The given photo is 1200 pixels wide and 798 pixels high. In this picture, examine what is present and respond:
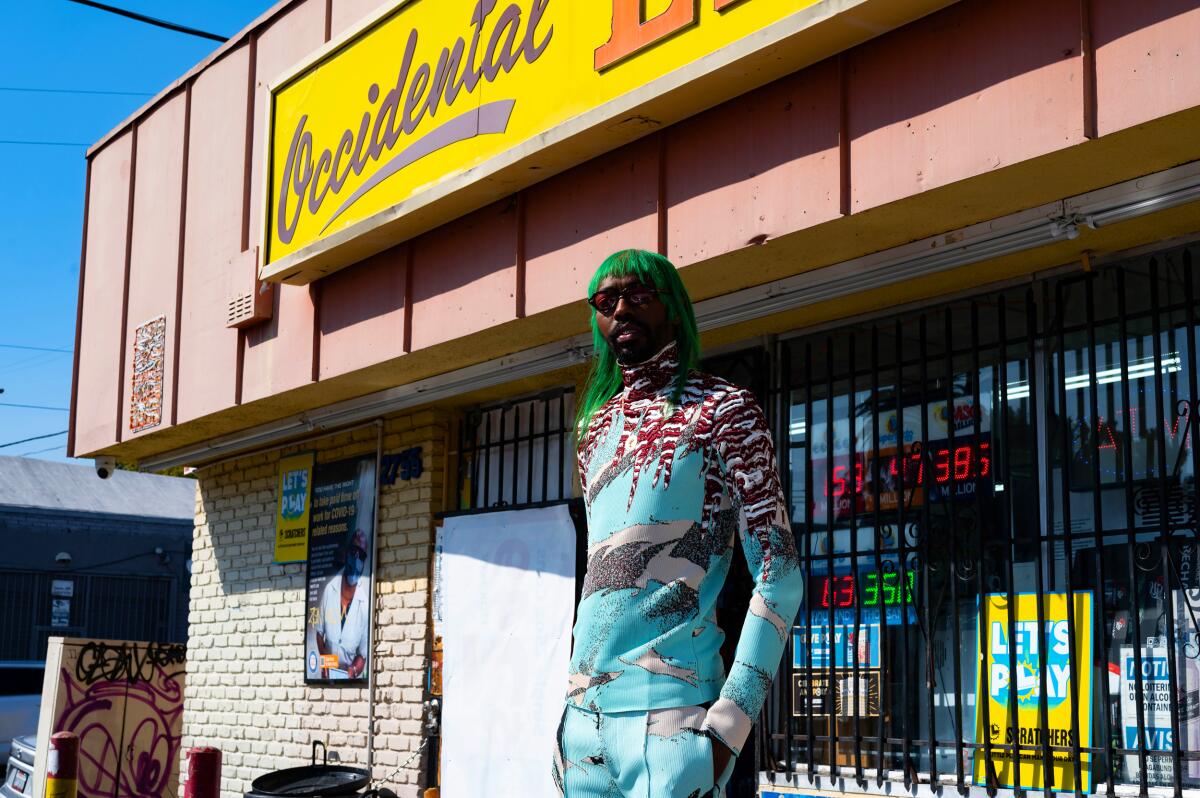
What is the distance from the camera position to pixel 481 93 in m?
6.87

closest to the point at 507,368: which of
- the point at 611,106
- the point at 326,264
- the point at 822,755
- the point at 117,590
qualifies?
the point at 326,264

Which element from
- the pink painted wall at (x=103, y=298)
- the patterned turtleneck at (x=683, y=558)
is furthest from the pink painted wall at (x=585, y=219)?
the pink painted wall at (x=103, y=298)

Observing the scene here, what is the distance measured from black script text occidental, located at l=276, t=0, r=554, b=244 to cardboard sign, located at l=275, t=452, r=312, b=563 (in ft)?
7.28

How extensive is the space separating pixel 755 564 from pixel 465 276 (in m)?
4.67

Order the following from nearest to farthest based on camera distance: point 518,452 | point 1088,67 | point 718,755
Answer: point 718,755
point 1088,67
point 518,452

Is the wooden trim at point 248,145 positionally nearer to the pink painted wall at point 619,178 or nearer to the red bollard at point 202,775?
the pink painted wall at point 619,178

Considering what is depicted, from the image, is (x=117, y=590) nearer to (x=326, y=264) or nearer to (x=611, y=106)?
(x=326, y=264)

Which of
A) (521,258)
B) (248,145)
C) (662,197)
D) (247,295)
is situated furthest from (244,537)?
(662,197)

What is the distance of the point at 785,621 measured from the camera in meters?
2.57

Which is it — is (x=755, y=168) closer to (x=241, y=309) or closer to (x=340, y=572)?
(x=241, y=309)

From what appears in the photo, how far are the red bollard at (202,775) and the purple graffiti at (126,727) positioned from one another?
384 centimetres

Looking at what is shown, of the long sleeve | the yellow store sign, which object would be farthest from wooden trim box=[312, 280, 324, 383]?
the long sleeve

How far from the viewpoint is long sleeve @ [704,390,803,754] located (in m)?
2.48

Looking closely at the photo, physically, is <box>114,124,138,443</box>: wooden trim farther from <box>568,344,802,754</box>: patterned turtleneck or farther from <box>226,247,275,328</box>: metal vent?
<box>568,344,802,754</box>: patterned turtleneck
